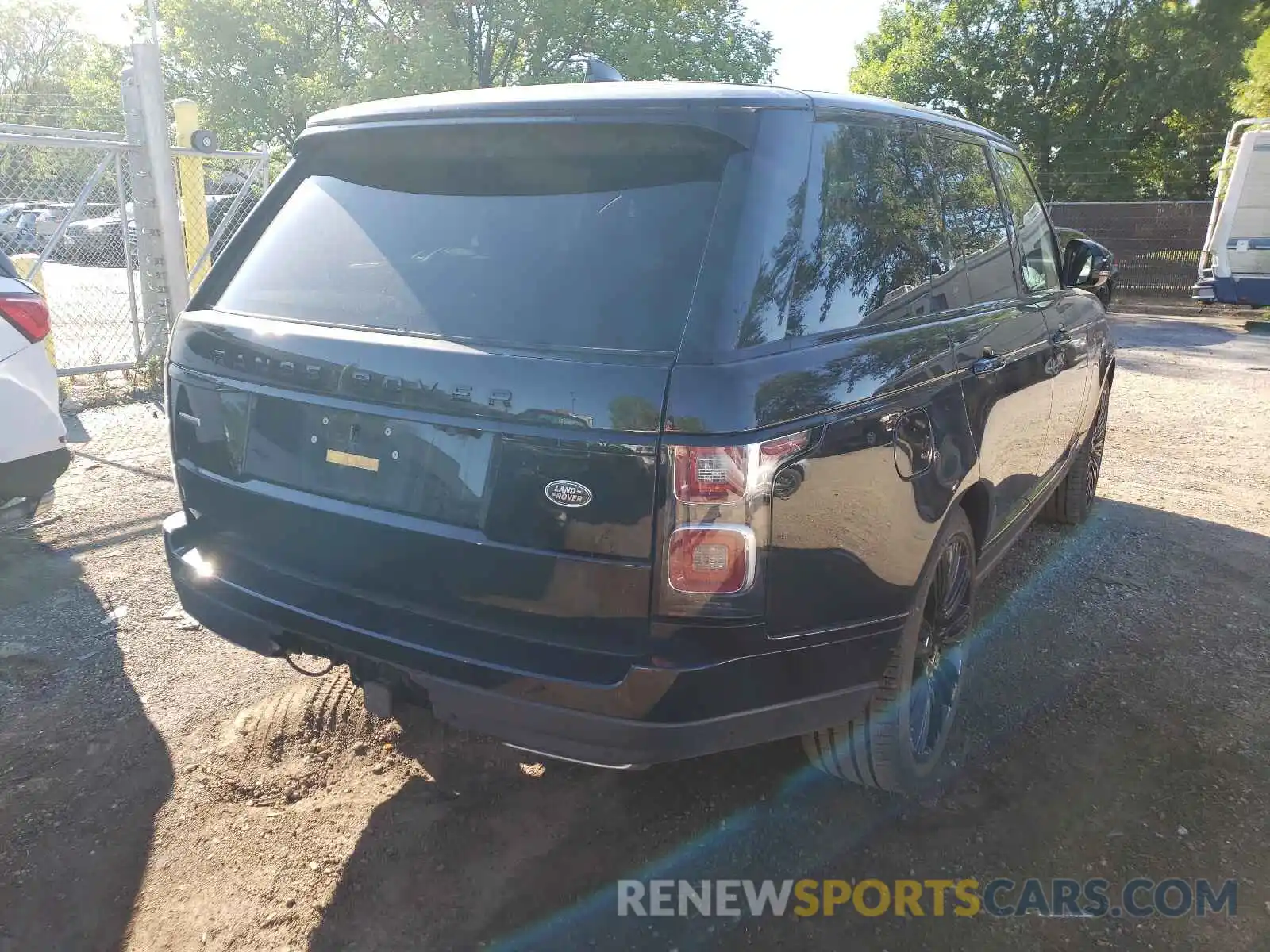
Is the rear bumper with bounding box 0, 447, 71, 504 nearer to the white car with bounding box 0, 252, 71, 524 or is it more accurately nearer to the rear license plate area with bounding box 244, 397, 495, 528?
the white car with bounding box 0, 252, 71, 524

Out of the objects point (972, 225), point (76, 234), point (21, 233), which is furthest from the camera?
point (76, 234)

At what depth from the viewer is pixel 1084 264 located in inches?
181

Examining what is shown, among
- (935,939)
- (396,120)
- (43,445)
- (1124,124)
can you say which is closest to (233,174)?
(43,445)

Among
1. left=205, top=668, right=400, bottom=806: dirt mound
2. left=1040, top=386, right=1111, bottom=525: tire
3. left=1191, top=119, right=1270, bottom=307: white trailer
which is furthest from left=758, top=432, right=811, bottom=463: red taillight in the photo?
left=1191, top=119, right=1270, bottom=307: white trailer

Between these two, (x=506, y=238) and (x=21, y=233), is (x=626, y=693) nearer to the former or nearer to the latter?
(x=506, y=238)

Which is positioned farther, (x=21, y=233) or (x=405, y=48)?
(x=405, y=48)

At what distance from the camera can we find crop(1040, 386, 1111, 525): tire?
5.35 meters

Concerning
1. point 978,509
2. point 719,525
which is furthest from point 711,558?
point 978,509

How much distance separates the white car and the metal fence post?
4.40 metres

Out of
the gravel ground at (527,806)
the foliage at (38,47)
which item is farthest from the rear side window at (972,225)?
the foliage at (38,47)

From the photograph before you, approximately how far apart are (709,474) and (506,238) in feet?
2.85

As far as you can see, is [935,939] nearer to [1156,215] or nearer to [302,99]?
[1156,215]

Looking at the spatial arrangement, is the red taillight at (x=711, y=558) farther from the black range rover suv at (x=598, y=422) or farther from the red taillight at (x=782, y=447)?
the red taillight at (x=782, y=447)

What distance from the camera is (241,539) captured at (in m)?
2.78
